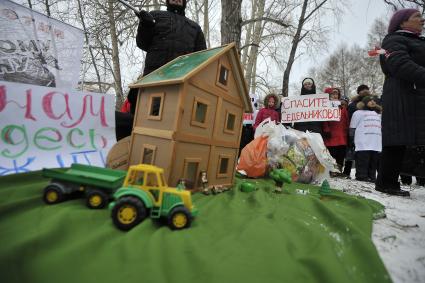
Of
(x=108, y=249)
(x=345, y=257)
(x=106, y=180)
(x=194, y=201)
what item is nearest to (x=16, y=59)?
(x=106, y=180)

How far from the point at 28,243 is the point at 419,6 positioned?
852 cm

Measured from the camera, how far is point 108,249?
1.07 m

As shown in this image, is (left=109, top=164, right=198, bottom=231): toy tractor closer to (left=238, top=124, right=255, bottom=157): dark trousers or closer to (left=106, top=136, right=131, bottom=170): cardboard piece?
(left=106, top=136, right=131, bottom=170): cardboard piece

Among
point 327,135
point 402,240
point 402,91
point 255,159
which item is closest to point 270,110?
point 327,135

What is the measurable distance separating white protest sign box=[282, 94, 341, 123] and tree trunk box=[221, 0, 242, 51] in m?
1.63

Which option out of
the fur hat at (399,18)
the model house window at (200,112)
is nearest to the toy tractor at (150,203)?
the model house window at (200,112)

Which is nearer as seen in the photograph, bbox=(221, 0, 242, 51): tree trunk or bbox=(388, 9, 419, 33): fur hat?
bbox=(388, 9, 419, 33): fur hat

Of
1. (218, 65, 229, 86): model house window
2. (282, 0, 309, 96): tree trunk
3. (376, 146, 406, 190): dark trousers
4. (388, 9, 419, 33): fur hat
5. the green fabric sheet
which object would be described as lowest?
the green fabric sheet

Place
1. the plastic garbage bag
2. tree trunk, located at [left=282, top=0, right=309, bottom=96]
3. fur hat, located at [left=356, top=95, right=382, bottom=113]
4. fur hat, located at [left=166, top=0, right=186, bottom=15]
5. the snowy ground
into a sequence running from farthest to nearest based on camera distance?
tree trunk, located at [left=282, top=0, right=309, bottom=96], fur hat, located at [left=356, top=95, right=382, bottom=113], the plastic garbage bag, fur hat, located at [left=166, top=0, right=186, bottom=15], the snowy ground

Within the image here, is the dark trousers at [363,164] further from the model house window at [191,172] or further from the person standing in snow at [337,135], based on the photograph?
the model house window at [191,172]

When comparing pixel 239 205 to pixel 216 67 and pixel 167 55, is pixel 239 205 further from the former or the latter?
pixel 167 55

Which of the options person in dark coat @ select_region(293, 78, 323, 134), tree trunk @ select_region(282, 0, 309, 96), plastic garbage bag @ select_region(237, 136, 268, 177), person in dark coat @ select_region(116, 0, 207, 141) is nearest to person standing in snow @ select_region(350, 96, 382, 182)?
person in dark coat @ select_region(293, 78, 323, 134)

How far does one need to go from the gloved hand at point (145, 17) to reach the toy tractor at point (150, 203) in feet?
5.96

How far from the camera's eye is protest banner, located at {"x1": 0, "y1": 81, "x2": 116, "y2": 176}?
6.65 feet
